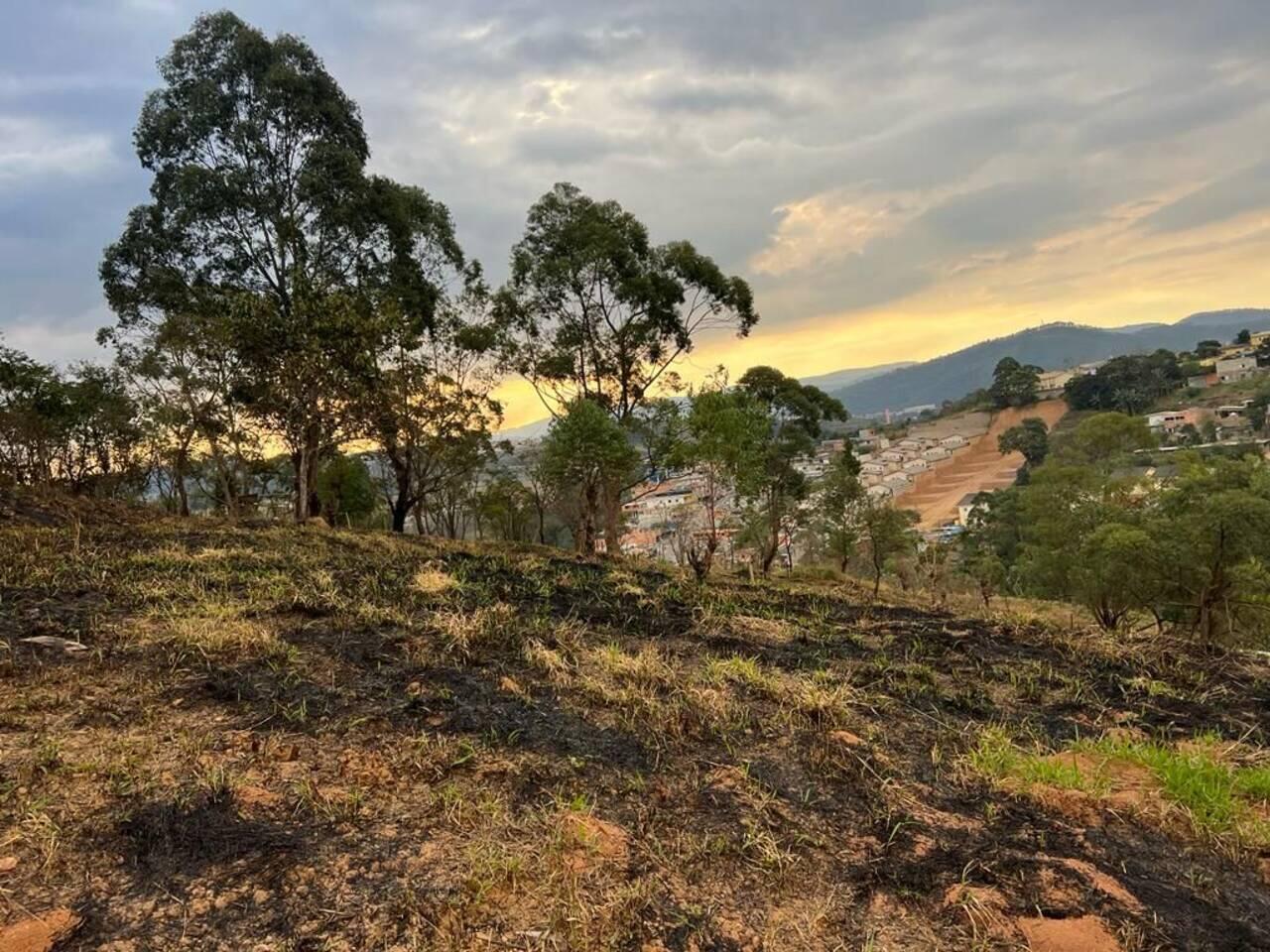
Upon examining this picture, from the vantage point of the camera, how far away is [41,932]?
213 cm

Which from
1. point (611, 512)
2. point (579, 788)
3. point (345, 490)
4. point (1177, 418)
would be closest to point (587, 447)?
point (611, 512)

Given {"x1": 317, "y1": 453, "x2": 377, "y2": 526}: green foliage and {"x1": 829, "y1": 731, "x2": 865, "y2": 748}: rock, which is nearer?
{"x1": 829, "y1": 731, "x2": 865, "y2": 748}: rock

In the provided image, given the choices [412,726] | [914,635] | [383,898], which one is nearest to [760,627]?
[914,635]

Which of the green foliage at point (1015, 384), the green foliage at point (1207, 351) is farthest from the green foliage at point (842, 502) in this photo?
the green foliage at point (1207, 351)

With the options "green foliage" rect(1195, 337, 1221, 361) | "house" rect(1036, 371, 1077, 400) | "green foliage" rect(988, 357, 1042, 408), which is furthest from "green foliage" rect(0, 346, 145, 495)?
"green foliage" rect(1195, 337, 1221, 361)

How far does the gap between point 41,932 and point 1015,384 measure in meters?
115

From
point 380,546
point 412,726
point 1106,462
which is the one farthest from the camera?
point 1106,462

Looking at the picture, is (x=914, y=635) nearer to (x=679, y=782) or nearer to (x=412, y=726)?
(x=679, y=782)

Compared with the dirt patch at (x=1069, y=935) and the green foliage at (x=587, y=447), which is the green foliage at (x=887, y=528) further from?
the dirt patch at (x=1069, y=935)

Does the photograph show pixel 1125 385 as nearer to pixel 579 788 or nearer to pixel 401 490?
pixel 401 490

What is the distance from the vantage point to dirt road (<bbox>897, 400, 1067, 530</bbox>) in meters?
73.2

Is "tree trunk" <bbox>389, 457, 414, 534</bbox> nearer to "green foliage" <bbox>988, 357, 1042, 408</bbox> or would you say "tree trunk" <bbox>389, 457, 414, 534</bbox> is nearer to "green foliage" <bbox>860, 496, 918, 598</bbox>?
"green foliage" <bbox>860, 496, 918, 598</bbox>

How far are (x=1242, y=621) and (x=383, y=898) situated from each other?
72.1ft

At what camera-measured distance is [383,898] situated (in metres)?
2.43
